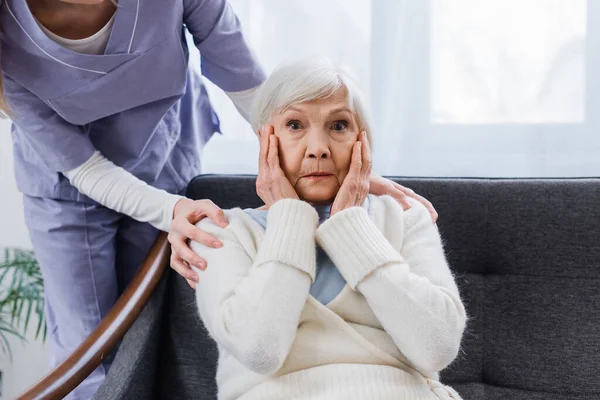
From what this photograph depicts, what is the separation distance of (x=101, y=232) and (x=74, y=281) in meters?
0.13

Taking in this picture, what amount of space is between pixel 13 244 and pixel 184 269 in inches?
60.8

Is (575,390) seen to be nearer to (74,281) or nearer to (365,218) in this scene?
(365,218)

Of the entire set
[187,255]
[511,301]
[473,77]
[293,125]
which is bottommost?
[511,301]

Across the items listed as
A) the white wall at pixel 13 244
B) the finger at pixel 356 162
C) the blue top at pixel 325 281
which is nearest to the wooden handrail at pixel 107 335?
the blue top at pixel 325 281

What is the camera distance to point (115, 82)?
139 cm

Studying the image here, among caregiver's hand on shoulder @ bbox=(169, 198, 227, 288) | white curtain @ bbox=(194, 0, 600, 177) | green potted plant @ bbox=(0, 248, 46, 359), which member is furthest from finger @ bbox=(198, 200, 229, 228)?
green potted plant @ bbox=(0, 248, 46, 359)

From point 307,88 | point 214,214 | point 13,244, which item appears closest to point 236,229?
point 214,214

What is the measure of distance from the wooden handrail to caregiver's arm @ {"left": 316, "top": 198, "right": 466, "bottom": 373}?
59cm

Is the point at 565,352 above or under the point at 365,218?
under

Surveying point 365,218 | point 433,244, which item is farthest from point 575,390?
point 365,218

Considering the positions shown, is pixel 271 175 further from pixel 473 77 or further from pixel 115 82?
pixel 473 77

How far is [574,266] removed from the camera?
4.71ft

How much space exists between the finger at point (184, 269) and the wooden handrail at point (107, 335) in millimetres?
289

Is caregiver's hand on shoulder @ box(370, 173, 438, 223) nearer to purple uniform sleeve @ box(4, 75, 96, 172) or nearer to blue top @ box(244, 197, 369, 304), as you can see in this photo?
blue top @ box(244, 197, 369, 304)
